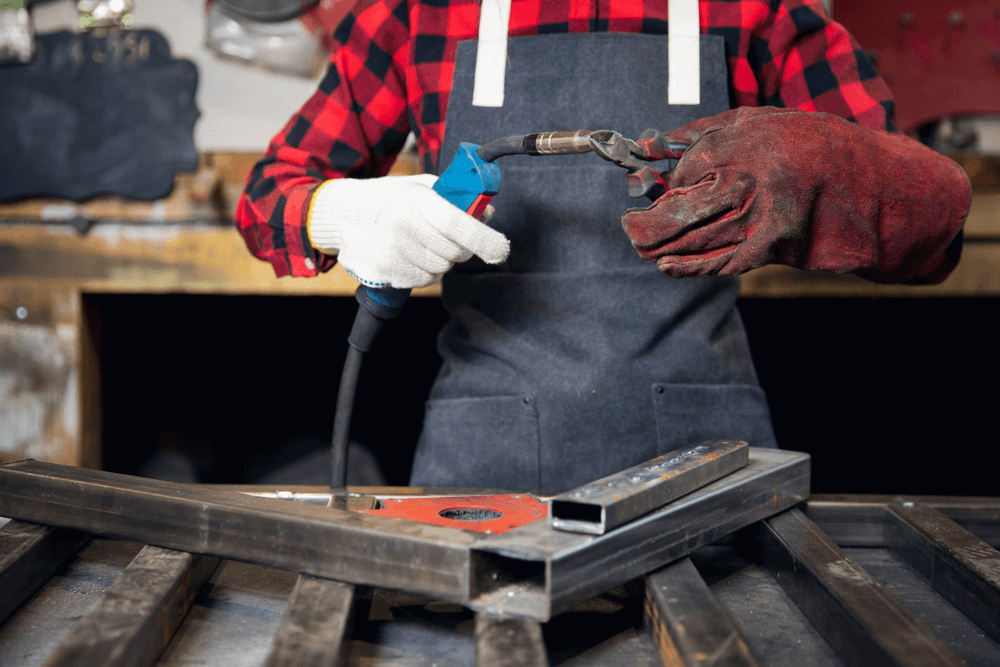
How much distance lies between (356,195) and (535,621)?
52 centimetres

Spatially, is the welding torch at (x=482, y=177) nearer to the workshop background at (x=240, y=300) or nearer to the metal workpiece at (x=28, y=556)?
the metal workpiece at (x=28, y=556)

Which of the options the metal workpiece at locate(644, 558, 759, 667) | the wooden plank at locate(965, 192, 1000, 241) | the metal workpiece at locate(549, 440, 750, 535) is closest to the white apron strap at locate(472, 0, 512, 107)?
the metal workpiece at locate(549, 440, 750, 535)

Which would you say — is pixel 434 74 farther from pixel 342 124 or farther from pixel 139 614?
pixel 139 614

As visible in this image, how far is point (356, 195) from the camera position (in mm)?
846

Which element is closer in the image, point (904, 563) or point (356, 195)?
point (904, 563)

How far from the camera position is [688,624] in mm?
498

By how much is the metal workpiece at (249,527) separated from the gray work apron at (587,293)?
42 centimetres

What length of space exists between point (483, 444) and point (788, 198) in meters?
0.49

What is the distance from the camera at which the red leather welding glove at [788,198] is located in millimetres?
716

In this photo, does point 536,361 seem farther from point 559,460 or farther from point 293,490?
point 293,490

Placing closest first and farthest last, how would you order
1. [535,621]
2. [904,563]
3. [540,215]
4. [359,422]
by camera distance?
[535,621] → [904,563] → [540,215] → [359,422]

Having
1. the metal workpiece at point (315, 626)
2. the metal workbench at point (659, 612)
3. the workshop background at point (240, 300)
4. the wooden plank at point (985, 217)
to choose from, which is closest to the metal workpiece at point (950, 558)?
the metal workbench at point (659, 612)

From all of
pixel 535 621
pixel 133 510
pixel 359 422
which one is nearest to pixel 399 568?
pixel 535 621

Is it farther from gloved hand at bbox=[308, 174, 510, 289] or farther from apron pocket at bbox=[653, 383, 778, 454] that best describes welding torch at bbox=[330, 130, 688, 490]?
apron pocket at bbox=[653, 383, 778, 454]
